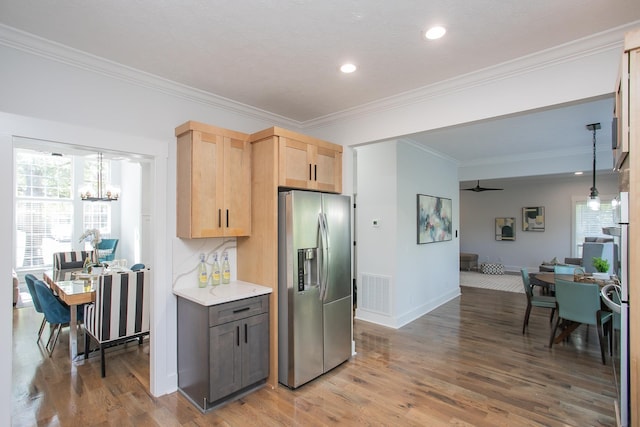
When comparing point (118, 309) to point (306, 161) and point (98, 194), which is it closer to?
point (306, 161)

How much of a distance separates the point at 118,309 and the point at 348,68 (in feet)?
10.8

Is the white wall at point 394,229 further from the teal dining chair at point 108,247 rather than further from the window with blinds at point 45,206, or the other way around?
the window with blinds at point 45,206

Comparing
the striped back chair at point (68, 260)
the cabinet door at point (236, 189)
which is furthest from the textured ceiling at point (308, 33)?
the striped back chair at point (68, 260)

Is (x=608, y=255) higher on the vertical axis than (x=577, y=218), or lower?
lower

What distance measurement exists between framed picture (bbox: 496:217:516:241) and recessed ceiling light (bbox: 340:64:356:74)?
8.93 m

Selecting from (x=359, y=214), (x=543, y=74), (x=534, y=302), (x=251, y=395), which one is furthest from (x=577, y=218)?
(x=251, y=395)

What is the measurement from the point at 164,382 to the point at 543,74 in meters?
3.97

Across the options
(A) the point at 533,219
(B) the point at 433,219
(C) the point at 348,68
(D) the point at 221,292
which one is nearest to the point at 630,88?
(C) the point at 348,68

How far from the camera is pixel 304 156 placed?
316 cm

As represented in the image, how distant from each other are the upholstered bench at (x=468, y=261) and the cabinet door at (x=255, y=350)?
8366 millimetres

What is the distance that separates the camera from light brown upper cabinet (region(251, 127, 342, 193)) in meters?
2.96

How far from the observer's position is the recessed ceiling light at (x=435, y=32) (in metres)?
2.04

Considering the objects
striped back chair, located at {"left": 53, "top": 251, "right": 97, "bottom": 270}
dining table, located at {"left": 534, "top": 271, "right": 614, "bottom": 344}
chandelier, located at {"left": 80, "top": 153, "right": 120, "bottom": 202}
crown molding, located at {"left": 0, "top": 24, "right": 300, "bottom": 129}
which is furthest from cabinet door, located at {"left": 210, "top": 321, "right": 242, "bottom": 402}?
chandelier, located at {"left": 80, "top": 153, "right": 120, "bottom": 202}

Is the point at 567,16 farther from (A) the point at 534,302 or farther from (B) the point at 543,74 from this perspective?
(A) the point at 534,302
